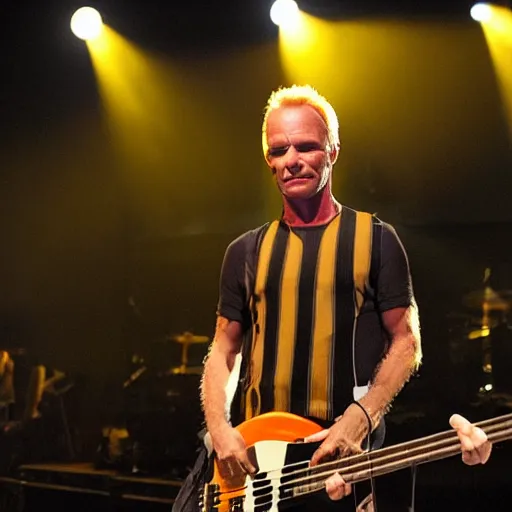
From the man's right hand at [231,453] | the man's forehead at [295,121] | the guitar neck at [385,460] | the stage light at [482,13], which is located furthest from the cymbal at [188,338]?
the stage light at [482,13]

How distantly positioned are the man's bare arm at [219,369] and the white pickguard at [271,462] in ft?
0.54

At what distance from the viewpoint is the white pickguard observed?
2.01 meters

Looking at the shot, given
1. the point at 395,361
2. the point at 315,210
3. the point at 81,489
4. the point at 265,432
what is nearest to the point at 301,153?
the point at 315,210

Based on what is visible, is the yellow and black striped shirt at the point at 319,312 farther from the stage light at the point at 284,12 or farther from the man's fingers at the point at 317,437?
the stage light at the point at 284,12

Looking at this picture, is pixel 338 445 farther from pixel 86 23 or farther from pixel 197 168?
pixel 86 23

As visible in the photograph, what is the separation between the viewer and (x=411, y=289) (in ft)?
6.89

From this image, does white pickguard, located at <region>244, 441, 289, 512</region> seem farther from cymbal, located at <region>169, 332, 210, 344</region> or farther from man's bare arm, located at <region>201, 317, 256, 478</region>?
cymbal, located at <region>169, 332, 210, 344</region>

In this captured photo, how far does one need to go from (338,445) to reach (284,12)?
4.07ft

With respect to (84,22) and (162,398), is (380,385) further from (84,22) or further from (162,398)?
(84,22)

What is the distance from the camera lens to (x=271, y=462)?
→ 2018mm

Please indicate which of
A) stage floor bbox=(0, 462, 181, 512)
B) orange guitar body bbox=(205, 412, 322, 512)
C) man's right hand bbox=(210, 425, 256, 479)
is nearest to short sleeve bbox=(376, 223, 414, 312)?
orange guitar body bbox=(205, 412, 322, 512)

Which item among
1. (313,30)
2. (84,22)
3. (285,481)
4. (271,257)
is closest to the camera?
(285,481)

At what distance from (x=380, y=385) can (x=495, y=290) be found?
0.39 metres

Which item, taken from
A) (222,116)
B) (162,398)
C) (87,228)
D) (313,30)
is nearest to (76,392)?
(162,398)
